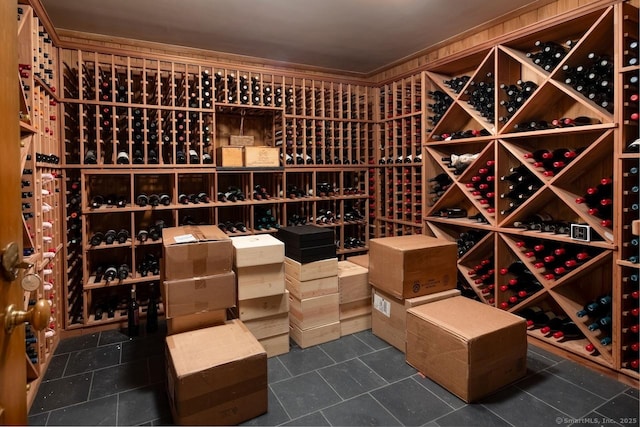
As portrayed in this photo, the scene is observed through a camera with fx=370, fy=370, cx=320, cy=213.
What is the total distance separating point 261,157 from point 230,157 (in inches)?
12.1

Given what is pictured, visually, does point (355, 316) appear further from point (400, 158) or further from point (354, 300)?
point (400, 158)

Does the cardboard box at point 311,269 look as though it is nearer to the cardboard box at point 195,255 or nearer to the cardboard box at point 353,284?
the cardboard box at point 353,284

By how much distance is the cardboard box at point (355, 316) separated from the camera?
10.0 feet

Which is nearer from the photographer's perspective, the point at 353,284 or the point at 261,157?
the point at 353,284

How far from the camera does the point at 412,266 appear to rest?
2.69 meters

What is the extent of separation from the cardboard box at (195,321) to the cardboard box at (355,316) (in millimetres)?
1059

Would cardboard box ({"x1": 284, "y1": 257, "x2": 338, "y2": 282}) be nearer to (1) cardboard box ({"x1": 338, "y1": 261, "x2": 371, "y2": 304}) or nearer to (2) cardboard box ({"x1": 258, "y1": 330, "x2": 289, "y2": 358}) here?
(1) cardboard box ({"x1": 338, "y1": 261, "x2": 371, "y2": 304})

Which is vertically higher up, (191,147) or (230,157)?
(191,147)

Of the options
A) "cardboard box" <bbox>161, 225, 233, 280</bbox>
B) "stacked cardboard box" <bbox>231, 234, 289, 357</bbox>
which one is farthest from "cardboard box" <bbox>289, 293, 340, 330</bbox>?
"cardboard box" <bbox>161, 225, 233, 280</bbox>

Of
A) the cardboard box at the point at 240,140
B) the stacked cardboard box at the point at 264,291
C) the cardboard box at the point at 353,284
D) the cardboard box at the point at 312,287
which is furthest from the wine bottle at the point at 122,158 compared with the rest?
the cardboard box at the point at 353,284

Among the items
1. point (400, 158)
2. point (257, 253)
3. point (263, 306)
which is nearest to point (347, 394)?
point (263, 306)

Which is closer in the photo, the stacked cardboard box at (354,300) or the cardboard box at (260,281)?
the cardboard box at (260,281)

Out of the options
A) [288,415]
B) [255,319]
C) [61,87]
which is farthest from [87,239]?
[288,415]

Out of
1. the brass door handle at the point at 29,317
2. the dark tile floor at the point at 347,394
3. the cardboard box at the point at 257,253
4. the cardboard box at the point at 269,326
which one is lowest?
the dark tile floor at the point at 347,394
